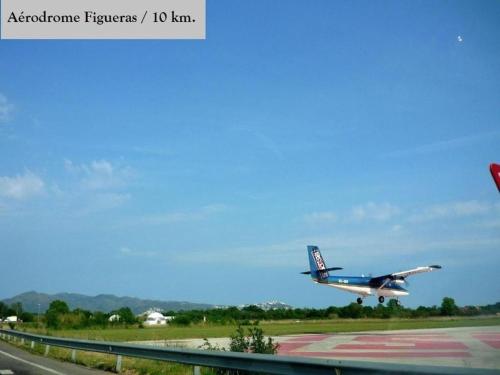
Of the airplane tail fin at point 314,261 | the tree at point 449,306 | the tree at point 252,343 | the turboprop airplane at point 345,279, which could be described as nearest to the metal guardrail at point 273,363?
the tree at point 449,306

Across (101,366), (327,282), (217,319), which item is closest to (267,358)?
(101,366)

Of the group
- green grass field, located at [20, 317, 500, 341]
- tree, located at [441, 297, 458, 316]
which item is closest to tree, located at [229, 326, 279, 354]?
green grass field, located at [20, 317, 500, 341]

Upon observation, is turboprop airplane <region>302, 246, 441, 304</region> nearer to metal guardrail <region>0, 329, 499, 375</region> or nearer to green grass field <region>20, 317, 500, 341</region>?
green grass field <region>20, 317, 500, 341</region>

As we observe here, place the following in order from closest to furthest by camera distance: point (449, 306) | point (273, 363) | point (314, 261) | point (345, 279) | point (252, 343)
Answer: point (449, 306) < point (273, 363) < point (252, 343) < point (345, 279) < point (314, 261)

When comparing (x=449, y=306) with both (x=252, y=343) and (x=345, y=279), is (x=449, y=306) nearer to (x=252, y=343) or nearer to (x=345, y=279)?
(x=252, y=343)

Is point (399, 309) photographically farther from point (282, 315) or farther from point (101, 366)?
point (282, 315)

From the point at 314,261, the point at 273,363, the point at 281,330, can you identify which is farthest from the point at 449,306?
the point at 314,261

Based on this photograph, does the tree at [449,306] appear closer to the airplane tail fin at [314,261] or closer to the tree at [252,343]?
the tree at [252,343]

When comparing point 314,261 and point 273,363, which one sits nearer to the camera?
point 273,363

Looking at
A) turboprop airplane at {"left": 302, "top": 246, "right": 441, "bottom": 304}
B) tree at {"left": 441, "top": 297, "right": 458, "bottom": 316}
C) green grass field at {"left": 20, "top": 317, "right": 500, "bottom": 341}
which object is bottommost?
green grass field at {"left": 20, "top": 317, "right": 500, "bottom": 341}

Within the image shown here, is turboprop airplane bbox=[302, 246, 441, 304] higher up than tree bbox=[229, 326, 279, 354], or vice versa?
turboprop airplane bbox=[302, 246, 441, 304]

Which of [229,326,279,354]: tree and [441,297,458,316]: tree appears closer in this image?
[441,297,458,316]: tree

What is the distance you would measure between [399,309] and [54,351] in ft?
63.8

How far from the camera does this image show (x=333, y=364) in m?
7.96
